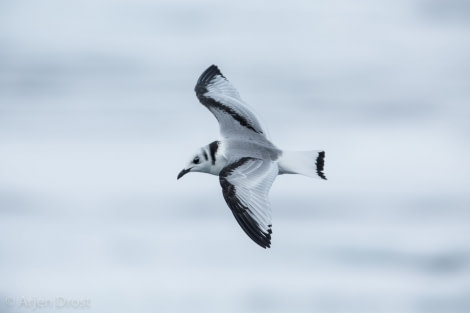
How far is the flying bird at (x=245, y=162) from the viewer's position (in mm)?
6082

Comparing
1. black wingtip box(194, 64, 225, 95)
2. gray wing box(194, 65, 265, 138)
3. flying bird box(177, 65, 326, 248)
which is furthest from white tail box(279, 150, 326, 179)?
black wingtip box(194, 64, 225, 95)

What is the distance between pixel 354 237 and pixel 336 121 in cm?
463

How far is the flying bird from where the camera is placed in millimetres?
6082

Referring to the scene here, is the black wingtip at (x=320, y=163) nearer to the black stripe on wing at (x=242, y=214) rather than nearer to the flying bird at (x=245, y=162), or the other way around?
the flying bird at (x=245, y=162)

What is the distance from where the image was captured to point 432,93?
1593 cm

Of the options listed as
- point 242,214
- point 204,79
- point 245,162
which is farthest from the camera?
point 204,79

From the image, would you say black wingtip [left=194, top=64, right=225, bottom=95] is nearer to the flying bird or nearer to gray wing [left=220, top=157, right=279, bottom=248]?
the flying bird

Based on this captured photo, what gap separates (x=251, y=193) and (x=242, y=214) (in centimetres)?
18

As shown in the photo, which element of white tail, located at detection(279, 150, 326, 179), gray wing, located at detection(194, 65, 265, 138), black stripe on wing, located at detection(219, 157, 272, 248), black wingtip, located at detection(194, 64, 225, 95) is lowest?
black stripe on wing, located at detection(219, 157, 272, 248)

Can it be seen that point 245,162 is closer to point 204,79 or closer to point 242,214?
point 242,214

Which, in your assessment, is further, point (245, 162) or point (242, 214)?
point (245, 162)

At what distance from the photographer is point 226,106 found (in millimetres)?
7410

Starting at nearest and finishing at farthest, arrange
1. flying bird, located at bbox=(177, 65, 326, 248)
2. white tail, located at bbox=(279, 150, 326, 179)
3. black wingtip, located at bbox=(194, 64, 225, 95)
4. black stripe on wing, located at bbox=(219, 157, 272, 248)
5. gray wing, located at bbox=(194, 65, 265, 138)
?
black stripe on wing, located at bbox=(219, 157, 272, 248) < flying bird, located at bbox=(177, 65, 326, 248) < white tail, located at bbox=(279, 150, 326, 179) < gray wing, located at bbox=(194, 65, 265, 138) < black wingtip, located at bbox=(194, 64, 225, 95)

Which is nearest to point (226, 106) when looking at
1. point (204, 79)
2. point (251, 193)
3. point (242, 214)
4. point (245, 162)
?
point (204, 79)
